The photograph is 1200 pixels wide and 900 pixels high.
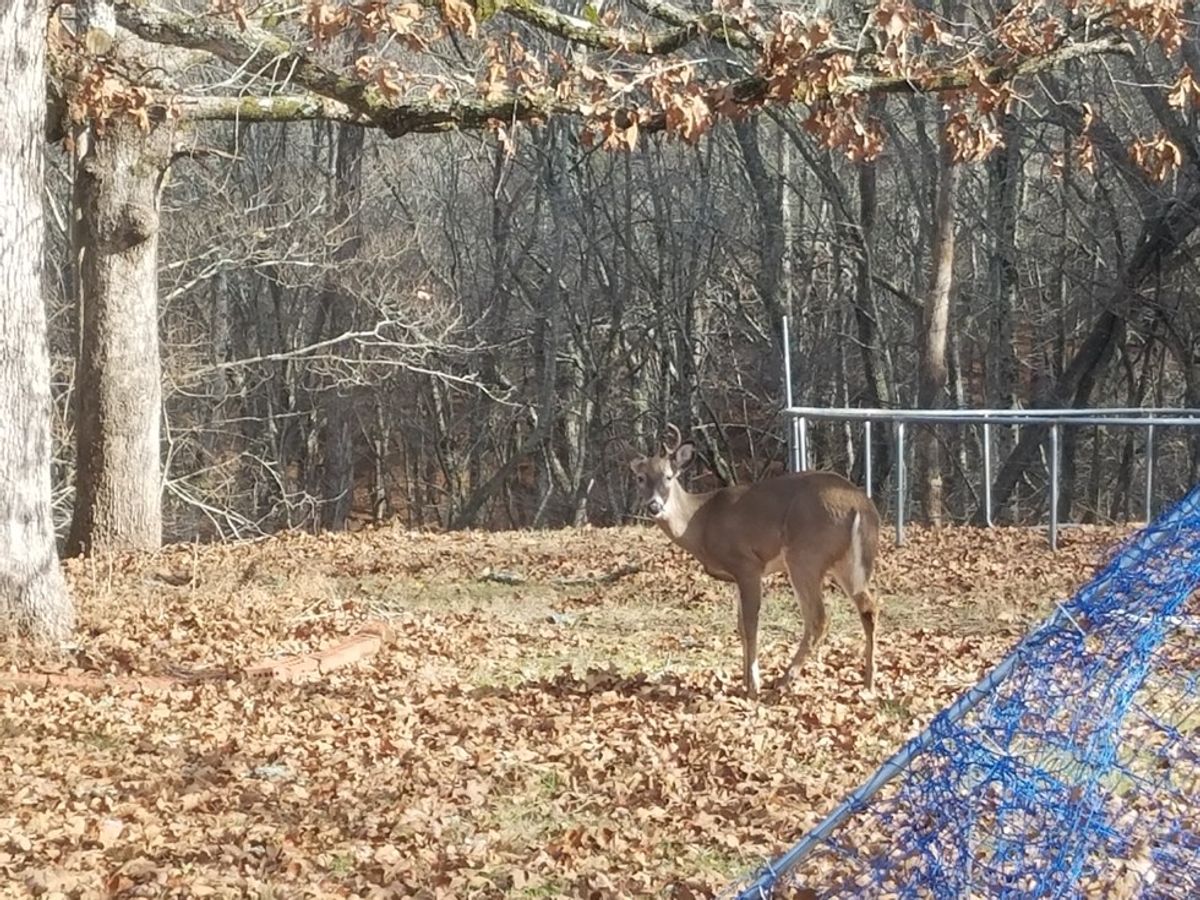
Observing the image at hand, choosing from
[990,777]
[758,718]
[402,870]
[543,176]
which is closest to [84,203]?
[758,718]

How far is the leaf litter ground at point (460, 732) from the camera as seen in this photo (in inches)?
229

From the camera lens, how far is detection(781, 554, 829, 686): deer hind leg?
868 centimetres

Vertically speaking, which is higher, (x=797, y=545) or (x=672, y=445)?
(x=672, y=445)

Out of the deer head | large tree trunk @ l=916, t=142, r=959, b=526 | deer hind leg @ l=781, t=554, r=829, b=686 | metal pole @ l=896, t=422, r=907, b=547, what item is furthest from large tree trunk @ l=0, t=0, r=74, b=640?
large tree trunk @ l=916, t=142, r=959, b=526

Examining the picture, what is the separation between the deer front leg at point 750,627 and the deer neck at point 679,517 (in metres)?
0.60

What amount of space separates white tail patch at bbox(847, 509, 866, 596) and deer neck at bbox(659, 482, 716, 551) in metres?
1.12

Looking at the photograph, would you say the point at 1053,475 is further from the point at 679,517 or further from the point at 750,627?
the point at 750,627

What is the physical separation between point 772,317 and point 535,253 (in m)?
6.29

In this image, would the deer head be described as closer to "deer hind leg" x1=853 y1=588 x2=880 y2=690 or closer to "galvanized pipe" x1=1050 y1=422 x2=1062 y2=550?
"deer hind leg" x1=853 y1=588 x2=880 y2=690

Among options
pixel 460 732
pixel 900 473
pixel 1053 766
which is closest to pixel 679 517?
pixel 460 732

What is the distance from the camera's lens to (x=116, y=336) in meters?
15.5

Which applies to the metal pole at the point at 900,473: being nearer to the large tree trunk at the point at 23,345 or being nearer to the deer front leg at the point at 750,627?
the deer front leg at the point at 750,627

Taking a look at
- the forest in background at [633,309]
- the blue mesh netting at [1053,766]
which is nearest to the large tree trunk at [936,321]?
the forest in background at [633,309]

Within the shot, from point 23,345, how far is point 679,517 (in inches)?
149
